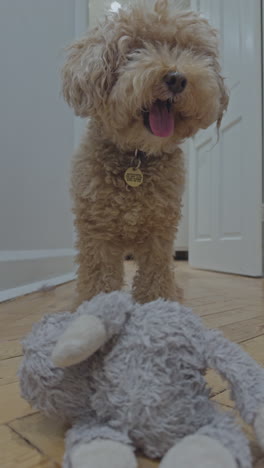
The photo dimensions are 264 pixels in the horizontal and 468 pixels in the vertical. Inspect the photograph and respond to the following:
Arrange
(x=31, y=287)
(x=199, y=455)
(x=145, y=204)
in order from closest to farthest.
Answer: (x=199, y=455) → (x=145, y=204) → (x=31, y=287)

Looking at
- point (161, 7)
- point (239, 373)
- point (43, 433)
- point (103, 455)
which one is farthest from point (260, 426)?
point (161, 7)

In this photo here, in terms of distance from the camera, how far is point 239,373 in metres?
0.47

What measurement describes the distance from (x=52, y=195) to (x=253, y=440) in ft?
5.29

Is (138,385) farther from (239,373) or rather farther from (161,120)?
(161,120)

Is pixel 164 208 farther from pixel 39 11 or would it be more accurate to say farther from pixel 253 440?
pixel 39 11

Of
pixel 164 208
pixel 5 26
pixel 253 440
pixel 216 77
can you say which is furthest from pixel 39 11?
pixel 253 440

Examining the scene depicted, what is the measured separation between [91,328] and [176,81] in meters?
0.73

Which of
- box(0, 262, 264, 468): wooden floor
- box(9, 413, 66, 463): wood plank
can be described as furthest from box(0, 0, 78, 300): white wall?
box(9, 413, 66, 463): wood plank

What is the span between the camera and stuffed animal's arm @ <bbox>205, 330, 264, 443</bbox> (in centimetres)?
45

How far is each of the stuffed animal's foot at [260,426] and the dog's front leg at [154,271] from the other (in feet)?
2.51

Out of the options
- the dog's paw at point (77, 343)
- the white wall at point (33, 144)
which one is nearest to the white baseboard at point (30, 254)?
the white wall at point (33, 144)

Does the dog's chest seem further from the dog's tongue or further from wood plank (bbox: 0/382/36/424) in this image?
wood plank (bbox: 0/382/36/424)

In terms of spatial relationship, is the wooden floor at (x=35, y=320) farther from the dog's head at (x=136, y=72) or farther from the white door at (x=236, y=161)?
the dog's head at (x=136, y=72)

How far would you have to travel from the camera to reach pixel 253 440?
494 millimetres
